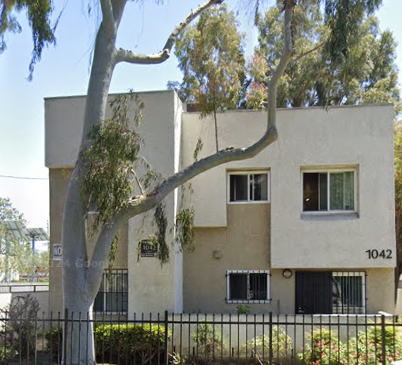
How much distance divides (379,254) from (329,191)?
2008mm

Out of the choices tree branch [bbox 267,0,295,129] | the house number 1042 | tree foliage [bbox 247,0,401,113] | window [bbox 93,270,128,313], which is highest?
tree foliage [bbox 247,0,401,113]

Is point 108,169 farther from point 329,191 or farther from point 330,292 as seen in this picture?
point 330,292

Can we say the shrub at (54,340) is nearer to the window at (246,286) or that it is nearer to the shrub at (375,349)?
the window at (246,286)

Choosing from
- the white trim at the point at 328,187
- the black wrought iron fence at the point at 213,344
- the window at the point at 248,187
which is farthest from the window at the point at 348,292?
the window at the point at 248,187

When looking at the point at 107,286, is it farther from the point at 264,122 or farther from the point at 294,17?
the point at 294,17

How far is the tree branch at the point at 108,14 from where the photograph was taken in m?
11.2

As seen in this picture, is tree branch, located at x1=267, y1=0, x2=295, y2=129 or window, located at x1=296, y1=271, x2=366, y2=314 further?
window, located at x1=296, y1=271, x2=366, y2=314

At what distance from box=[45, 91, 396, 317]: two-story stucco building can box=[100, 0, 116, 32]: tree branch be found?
10.8 ft

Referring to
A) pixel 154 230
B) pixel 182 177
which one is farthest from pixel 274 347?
pixel 182 177

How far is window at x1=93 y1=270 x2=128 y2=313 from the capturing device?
1459 cm

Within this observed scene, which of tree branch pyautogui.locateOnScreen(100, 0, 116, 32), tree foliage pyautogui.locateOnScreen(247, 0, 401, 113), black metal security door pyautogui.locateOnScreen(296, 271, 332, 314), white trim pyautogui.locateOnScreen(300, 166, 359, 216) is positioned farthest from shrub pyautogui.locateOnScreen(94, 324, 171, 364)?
tree foliage pyautogui.locateOnScreen(247, 0, 401, 113)

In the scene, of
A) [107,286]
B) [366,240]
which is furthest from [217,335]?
[366,240]

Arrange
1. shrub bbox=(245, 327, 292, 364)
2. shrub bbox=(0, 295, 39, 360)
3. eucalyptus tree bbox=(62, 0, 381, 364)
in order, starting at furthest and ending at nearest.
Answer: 1. shrub bbox=(245, 327, 292, 364)
2. shrub bbox=(0, 295, 39, 360)
3. eucalyptus tree bbox=(62, 0, 381, 364)

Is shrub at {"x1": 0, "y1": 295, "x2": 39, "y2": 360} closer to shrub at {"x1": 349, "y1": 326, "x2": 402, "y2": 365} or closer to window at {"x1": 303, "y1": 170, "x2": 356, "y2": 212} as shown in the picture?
shrub at {"x1": 349, "y1": 326, "x2": 402, "y2": 365}
